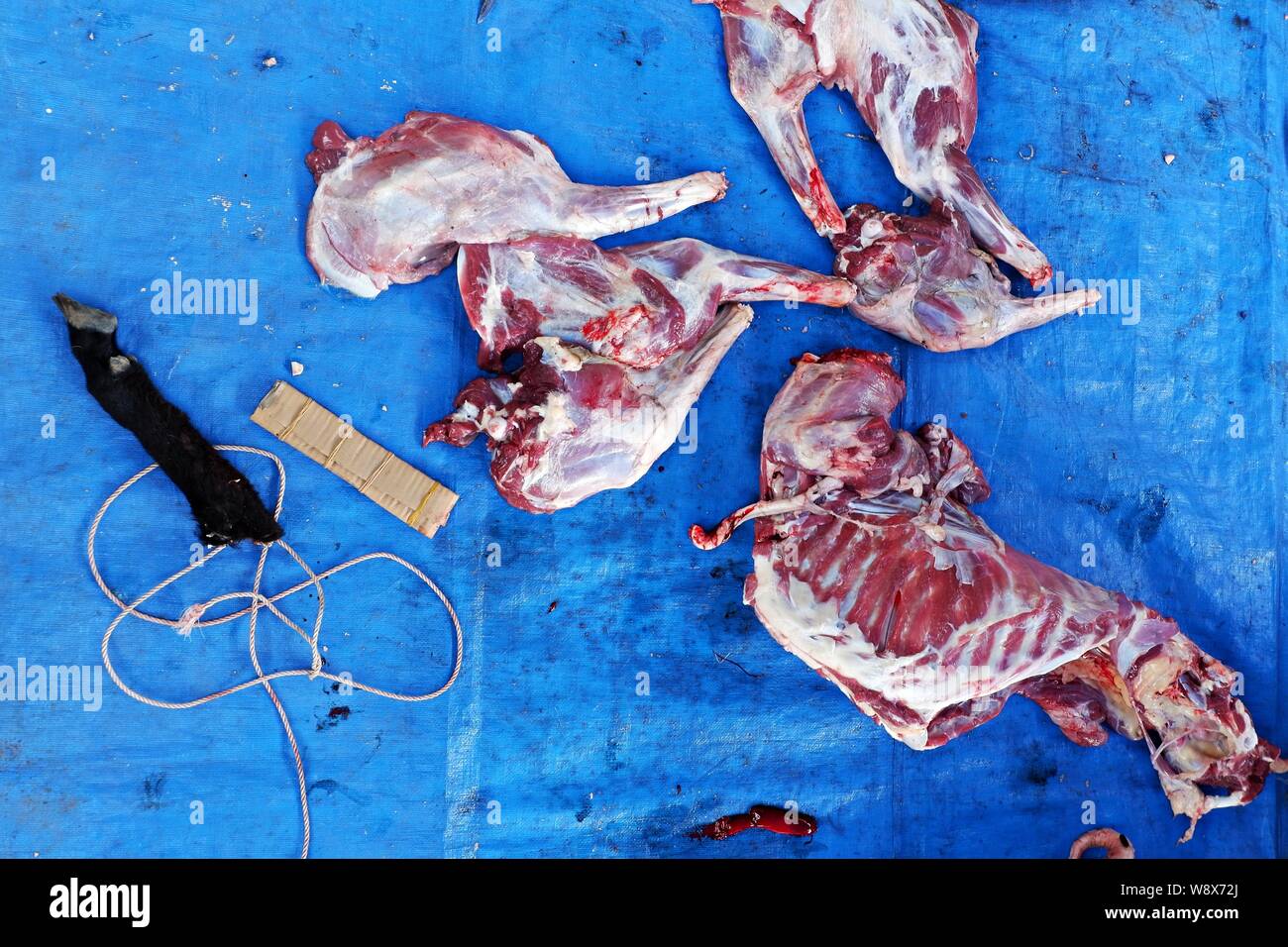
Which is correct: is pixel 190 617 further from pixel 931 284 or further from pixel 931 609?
pixel 931 284

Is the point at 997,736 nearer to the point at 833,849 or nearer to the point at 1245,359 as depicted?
the point at 833,849

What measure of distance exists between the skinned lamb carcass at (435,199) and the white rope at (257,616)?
962mm

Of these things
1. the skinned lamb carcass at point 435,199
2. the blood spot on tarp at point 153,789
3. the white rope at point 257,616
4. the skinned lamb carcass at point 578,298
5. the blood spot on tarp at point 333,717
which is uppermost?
the skinned lamb carcass at point 435,199

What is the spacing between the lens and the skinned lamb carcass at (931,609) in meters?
3.52

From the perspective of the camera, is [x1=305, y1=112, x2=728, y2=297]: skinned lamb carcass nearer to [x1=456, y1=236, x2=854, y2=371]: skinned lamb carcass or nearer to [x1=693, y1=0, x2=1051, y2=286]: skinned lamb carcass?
[x1=456, y1=236, x2=854, y2=371]: skinned lamb carcass

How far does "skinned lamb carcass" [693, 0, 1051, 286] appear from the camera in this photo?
3.70 meters

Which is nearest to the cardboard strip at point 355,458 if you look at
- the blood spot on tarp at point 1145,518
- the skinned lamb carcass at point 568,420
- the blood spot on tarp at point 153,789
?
the skinned lamb carcass at point 568,420

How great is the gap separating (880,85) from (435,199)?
2.01m

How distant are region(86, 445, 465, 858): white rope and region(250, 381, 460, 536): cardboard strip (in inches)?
6.3

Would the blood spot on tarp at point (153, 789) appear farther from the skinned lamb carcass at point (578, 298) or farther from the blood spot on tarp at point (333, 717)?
the skinned lamb carcass at point (578, 298)

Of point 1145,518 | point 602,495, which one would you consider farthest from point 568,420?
point 1145,518

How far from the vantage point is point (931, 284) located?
12.4ft

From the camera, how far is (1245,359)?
403cm

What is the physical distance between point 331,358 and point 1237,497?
13.9 ft
